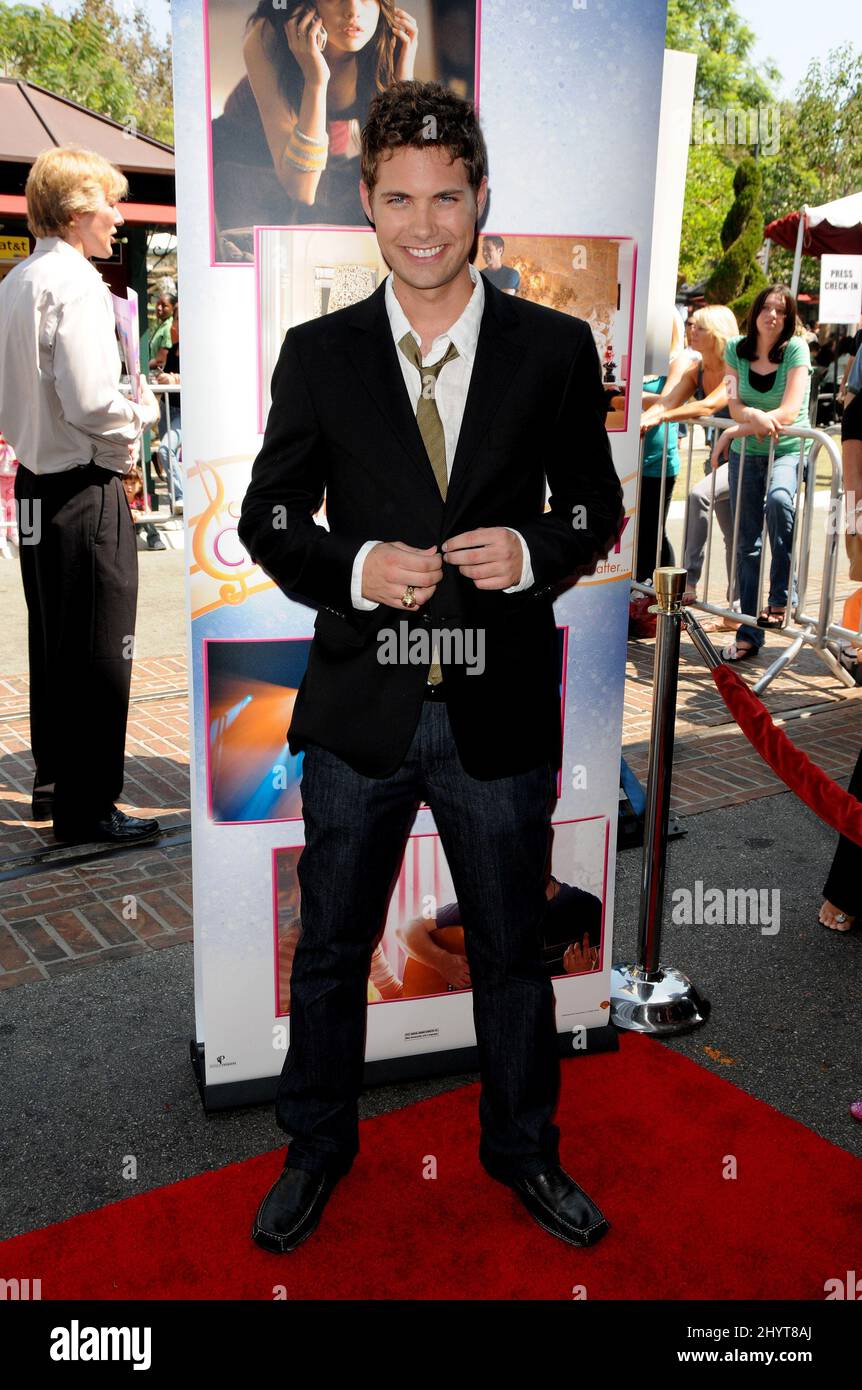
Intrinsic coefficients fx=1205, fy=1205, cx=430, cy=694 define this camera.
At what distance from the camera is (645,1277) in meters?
2.64

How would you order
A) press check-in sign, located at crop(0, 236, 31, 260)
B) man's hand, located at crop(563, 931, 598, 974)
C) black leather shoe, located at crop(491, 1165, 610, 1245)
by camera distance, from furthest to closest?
1. press check-in sign, located at crop(0, 236, 31, 260)
2. man's hand, located at crop(563, 931, 598, 974)
3. black leather shoe, located at crop(491, 1165, 610, 1245)

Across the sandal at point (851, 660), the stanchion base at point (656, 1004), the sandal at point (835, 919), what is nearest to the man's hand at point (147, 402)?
the stanchion base at point (656, 1004)

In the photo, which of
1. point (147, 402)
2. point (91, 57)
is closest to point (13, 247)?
point (147, 402)

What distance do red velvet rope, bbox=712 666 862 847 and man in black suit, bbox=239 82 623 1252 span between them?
0.95m

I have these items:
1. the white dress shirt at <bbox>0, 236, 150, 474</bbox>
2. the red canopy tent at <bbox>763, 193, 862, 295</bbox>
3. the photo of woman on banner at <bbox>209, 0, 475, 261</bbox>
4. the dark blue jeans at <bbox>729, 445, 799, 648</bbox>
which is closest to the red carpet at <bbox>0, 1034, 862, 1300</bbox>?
the photo of woman on banner at <bbox>209, 0, 475, 261</bbox>

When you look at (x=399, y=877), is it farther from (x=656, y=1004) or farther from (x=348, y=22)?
(x=348, y=22)

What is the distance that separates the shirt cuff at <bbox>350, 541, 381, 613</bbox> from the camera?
7.88 ft

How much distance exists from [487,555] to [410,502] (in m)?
0.22

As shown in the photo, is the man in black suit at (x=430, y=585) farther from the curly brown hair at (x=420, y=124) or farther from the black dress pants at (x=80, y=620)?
the black dress pants at (x=80, y=620)

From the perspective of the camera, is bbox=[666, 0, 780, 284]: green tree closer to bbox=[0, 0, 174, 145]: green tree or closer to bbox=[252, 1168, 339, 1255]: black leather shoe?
bbox=[0, 0, 174, 145]: green tree

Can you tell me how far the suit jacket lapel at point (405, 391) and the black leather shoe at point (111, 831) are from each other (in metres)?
3.00

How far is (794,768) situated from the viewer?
3.41 m

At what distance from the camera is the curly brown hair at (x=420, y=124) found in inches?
92.8
